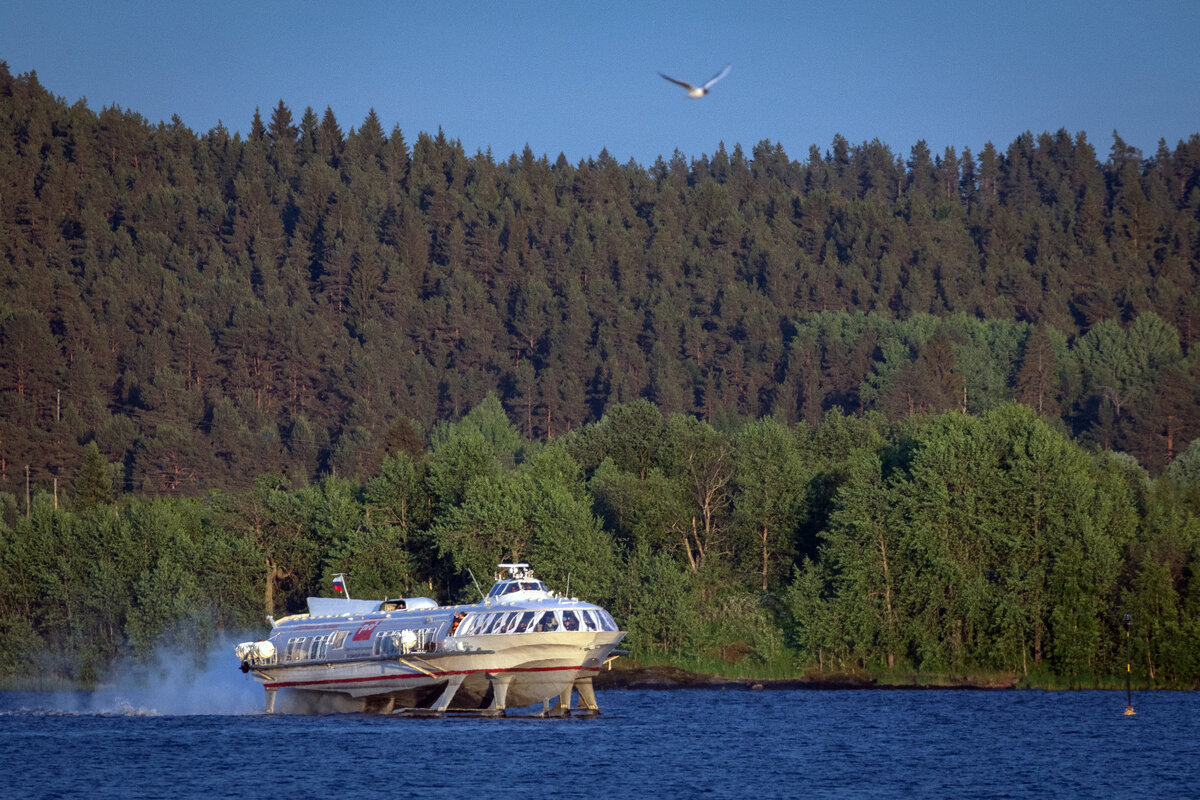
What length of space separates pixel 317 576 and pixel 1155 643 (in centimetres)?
5416

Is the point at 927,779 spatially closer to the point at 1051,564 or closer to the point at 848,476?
the point at 1051,564

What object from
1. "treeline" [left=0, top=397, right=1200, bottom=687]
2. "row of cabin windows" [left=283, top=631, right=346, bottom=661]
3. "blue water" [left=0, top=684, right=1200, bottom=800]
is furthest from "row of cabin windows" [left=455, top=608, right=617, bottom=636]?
"treeline" [left=0, top=397, right=1200, bottom=687]

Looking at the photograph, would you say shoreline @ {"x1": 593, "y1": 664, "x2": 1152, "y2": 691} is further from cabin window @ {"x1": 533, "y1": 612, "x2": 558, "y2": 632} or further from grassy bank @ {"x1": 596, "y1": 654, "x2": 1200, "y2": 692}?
cabin window @ {"x1": 533, "y1": 612, "x2": 558, "y2": 632}

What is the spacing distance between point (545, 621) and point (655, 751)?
6906 millimetres

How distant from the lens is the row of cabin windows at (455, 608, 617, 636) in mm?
63906

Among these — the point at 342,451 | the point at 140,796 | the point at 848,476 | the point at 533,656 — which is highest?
the point at 342,451

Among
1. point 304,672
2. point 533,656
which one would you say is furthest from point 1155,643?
point 304,672

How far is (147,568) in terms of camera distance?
11062cm

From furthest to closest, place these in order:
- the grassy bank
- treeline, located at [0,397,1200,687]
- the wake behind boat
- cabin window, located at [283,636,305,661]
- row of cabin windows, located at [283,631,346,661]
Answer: treeline, located at [0,397,1200,687] < the grassy bank < cabin window, located at [283,636,305,661] < row of cabin windows, located at [283,631,346,661] < the wake behind boat

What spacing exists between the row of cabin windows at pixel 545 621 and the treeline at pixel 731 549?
26846 millimetres

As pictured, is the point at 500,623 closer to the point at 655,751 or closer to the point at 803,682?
the point at 655,751

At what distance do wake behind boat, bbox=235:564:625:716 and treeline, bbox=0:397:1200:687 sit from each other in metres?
21.9

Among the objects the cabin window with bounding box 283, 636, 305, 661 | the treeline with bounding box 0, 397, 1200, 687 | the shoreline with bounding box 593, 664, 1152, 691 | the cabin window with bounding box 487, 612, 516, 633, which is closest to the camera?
the cabin window with bounding box 487, 612, 516, 633

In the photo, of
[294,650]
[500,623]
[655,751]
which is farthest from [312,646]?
[655,751]
